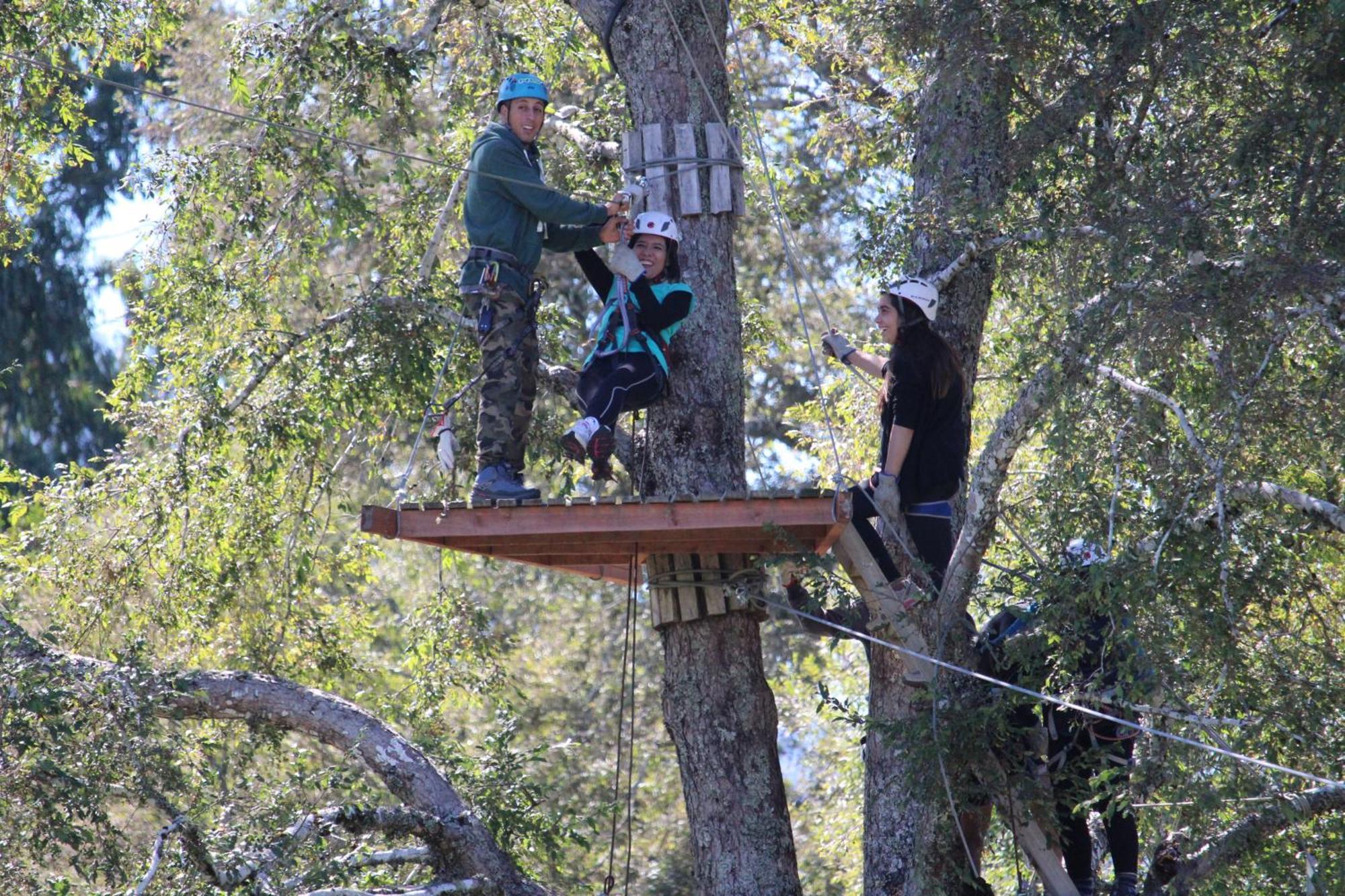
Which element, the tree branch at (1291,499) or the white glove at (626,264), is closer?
the tree branch at (1291,499)

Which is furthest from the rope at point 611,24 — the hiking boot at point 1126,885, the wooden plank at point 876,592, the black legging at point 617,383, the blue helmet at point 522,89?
the hiking boot at point 1126,885

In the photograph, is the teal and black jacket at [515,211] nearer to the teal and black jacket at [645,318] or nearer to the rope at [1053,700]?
the teal and black jacket at [645,318]

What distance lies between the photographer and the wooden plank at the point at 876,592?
6.27m

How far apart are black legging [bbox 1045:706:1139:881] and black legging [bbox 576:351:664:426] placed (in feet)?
6.44

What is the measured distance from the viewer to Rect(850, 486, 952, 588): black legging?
253 inches

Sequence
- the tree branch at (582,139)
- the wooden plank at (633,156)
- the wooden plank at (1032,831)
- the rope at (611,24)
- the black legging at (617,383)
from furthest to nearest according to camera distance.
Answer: the tree branch at (582,139) < the rope at (611,24) < the wooden plank at (633,156) < the black legging at (617,383) < the wooden plank at (1032,831)

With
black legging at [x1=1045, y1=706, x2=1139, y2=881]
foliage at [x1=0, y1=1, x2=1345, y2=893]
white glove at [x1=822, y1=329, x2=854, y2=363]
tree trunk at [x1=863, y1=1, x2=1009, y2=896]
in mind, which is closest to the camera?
foliage at [x1=0, y1=1, x2=1345, y2=893]

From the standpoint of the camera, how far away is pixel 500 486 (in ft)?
20.8

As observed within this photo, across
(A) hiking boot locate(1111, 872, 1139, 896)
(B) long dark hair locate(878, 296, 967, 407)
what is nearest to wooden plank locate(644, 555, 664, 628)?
(B) long dark hair locate(878, 296, 967, 407)

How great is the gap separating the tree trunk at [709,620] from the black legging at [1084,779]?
1.10 meters

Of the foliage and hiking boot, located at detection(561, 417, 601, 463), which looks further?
hiking boot, located at detection(561, 417, 601, 463)

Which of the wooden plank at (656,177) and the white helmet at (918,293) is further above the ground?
the wooden plank at (656,177)

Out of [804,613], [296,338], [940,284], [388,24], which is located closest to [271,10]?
[388,24]

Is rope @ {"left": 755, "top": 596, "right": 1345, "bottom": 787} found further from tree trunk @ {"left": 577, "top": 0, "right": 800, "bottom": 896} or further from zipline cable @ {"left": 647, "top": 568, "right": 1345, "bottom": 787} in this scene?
tree trunk @ {"left": 577, "top": 0, "right": 800, "bottom": 896}
